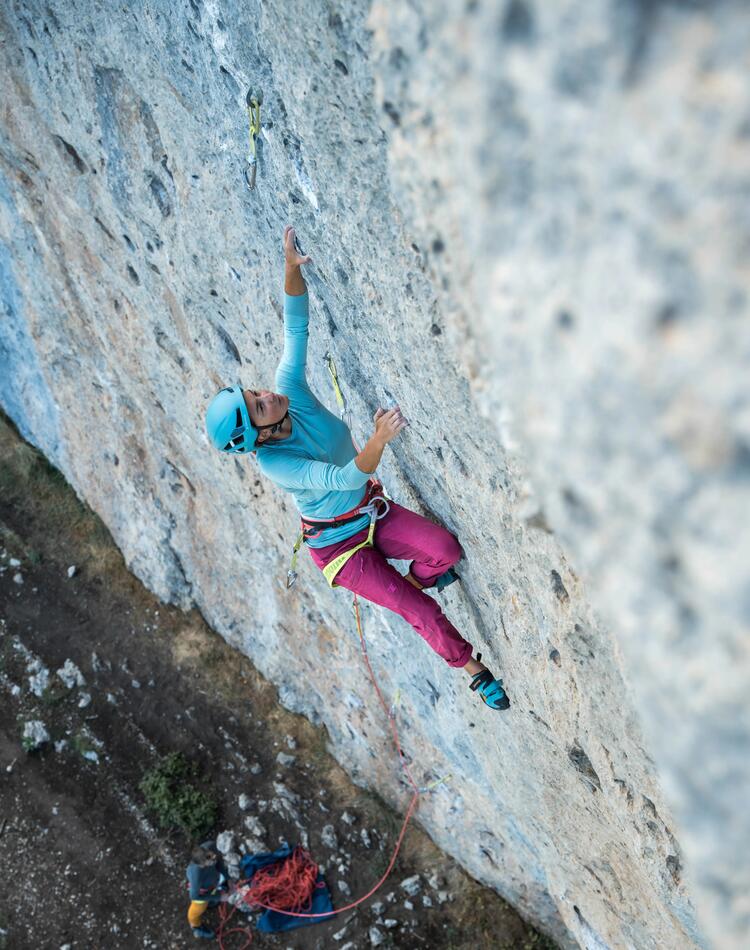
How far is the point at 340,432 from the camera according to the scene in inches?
176

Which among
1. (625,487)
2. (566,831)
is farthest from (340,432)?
(566,831)

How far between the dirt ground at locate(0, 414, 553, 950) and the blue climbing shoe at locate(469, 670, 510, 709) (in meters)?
4.91

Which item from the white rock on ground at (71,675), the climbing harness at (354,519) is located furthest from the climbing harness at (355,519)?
the white rock on ground at (71,675)

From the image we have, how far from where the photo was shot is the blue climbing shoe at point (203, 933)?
28.7ft

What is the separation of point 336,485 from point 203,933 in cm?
719

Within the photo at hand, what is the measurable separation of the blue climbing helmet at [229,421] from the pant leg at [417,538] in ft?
3.84

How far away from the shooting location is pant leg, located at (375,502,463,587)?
479cm

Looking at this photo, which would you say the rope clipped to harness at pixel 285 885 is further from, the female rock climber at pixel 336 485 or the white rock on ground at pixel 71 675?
the female rock climber at pixel 336 485

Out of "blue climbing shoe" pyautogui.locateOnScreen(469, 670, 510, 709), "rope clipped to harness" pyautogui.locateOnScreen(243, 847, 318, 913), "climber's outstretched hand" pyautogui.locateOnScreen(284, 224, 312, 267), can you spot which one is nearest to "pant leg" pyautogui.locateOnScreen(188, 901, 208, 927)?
"rope clipped to harness" pyautogui.locateOnScreen(243, 847, 318, 913)

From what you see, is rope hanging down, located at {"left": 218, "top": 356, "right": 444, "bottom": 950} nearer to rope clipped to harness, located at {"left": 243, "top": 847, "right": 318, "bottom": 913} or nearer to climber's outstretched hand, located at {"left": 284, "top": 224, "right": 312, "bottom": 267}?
rope clipped to harness, located at {"left": 243, "top": 847, "right": 318, "bottom": 913}

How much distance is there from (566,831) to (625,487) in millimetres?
4806

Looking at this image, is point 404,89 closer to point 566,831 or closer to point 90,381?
point 566,831

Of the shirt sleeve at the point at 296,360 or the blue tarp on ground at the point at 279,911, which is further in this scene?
the blue tarp on ground at the point at 279,911

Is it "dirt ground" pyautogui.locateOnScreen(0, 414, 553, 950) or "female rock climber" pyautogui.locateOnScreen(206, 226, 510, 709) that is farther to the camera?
"dirt ground" pyautogui.locateOnScreen(0, 414, 553, 950)
